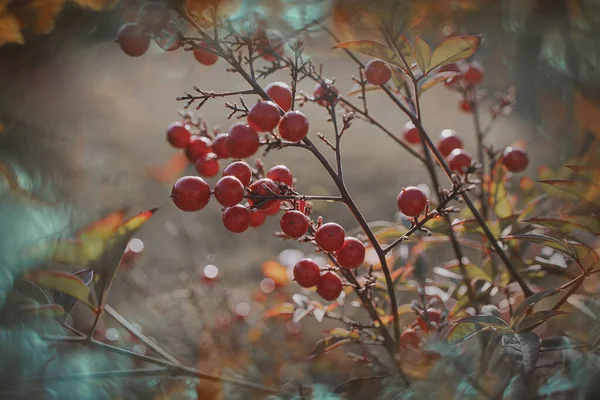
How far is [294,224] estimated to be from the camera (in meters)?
0.54

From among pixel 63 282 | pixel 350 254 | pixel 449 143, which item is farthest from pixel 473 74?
pixel 63 282

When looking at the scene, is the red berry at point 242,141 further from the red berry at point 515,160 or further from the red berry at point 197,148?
the red berry at point 515,160

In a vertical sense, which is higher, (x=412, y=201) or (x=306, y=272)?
(x=412, y=201)

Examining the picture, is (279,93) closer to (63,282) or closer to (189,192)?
(189,192)

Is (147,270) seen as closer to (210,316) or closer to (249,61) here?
(210,316)

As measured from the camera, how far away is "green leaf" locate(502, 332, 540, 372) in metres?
0.43

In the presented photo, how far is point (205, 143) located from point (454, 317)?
38cm

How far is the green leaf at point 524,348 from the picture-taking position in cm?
43

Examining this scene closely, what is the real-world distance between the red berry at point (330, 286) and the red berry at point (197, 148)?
219 mm

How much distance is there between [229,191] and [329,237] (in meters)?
0.11

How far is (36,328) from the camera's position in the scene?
53 cm

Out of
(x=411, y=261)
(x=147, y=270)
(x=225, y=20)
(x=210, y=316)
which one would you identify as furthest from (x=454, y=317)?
(x=147, y=270)

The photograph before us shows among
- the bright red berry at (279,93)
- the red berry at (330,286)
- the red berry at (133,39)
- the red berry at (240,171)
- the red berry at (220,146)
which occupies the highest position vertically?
the bright red berry at (279,93)

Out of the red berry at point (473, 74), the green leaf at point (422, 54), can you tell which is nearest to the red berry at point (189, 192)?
the green leaf at point (422, 54)
